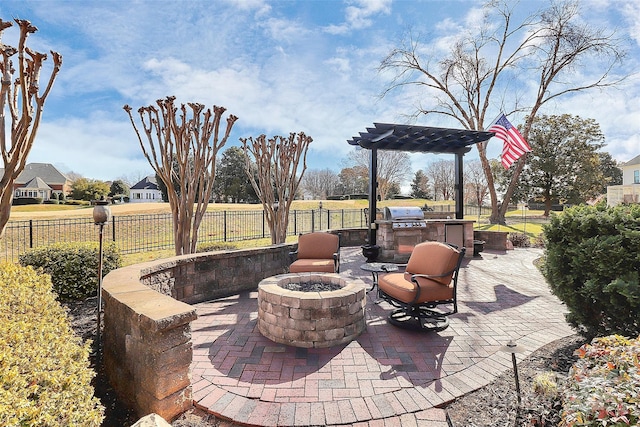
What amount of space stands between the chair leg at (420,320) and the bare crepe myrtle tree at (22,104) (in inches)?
168

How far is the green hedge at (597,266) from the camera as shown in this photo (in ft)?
7.94

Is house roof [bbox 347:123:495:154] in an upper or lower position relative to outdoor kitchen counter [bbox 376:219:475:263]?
upper

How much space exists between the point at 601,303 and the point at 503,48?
18224mm

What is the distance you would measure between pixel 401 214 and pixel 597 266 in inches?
201

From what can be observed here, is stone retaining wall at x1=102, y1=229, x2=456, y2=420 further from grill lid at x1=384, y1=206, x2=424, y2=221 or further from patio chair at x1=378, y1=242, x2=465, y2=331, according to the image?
grill lid at x1=384, y1=206, x2=424, y2=221

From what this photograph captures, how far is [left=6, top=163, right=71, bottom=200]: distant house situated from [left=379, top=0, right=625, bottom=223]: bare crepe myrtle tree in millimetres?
41262

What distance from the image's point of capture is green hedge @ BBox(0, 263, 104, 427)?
1.11m

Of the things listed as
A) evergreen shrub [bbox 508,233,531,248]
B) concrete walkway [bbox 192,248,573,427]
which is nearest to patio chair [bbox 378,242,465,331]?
concrete walkway [bbox 192,248,573,427]

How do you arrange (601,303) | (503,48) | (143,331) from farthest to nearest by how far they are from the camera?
1. (503,48)
2. (601,303)
3. (143,331)

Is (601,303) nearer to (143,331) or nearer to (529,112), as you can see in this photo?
(143,331)

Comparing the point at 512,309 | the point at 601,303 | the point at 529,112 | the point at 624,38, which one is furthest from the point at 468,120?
the point at 601,303

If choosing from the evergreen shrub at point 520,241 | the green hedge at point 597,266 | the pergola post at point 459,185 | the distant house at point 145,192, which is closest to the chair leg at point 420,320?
the green hedge at point 597,266

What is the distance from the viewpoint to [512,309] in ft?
13.7

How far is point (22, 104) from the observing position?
2.85m
